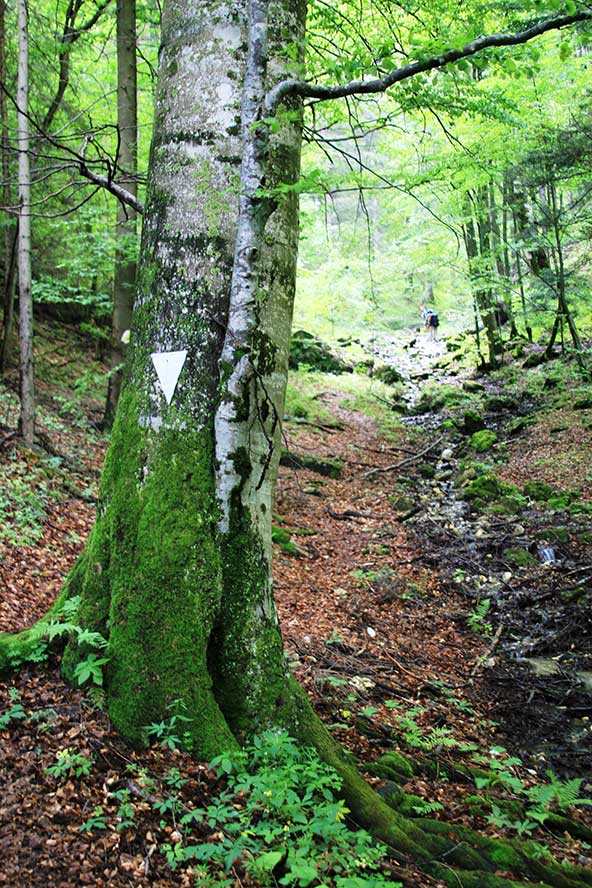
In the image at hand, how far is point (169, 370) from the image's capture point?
314 centimetres

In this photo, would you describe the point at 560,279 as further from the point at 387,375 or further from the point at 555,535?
the point at 387,375

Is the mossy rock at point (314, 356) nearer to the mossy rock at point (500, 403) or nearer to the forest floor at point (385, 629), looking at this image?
the mossy rock at point (500, 403)

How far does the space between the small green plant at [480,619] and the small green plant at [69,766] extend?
4315mm

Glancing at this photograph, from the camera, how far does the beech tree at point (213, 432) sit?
2.97 m

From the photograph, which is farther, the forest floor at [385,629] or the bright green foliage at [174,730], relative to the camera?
the bright green foliage at [174,730]

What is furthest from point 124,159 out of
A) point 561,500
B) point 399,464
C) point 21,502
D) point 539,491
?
point 561,500

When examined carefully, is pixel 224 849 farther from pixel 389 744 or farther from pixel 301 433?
pixel 301 433

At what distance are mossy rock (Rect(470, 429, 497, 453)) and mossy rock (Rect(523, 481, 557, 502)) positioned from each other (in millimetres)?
2793

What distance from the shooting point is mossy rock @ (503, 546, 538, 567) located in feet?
23.5

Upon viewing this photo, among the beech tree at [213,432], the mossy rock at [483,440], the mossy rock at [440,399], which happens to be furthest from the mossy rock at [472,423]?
the beech tree at [213,432]

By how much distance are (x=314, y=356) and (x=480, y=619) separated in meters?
15.1

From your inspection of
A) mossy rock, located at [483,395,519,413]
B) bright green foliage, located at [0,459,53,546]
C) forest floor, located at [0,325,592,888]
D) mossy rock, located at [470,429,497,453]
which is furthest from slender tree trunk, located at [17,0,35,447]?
mossy rock, located at [483,395,519,413]

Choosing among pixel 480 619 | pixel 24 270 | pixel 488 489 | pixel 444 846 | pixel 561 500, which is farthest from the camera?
pixel 488 489

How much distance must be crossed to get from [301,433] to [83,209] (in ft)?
21.3
